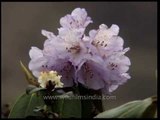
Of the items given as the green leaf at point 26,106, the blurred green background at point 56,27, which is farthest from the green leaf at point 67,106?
the blurred green background at point 56,27

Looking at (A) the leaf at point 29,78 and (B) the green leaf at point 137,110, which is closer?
(B) the green leaf at point 137,110

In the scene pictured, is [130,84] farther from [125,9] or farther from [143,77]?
[125,9]

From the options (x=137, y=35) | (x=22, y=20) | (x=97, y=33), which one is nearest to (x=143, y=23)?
(x=137, y=35)

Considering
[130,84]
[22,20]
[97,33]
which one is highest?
[22,20]

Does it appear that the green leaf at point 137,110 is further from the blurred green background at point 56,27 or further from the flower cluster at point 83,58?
the blurred green background at point 56,27

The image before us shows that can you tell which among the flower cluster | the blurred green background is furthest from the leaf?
the blurred green background

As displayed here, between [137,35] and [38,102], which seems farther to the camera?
[137,35]
